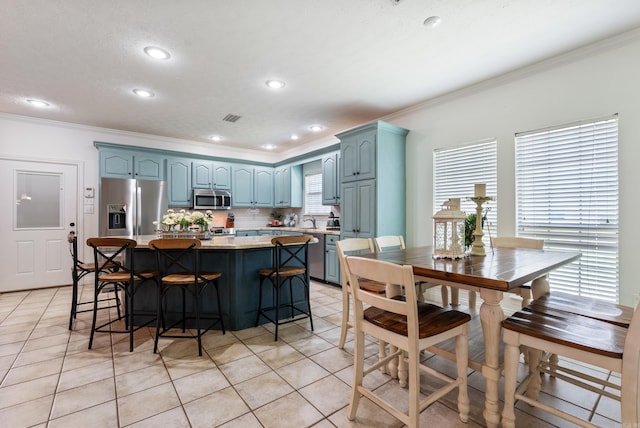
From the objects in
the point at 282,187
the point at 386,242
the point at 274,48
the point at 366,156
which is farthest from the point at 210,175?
the point at 386,242

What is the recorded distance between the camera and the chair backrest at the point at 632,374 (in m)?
1.16

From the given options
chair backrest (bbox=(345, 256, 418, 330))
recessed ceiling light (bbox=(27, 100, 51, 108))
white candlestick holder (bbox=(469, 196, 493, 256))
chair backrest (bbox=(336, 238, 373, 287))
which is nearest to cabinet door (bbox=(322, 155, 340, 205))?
chair backrest (bbox=(336, 238, 373, 287))

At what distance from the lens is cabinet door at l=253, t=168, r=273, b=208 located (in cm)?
652

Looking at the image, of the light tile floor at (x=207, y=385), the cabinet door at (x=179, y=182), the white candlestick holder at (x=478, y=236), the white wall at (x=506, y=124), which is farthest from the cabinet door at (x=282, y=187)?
the white candlestick holder at (x=478, y=236)

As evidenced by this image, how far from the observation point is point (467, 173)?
11.9 ft

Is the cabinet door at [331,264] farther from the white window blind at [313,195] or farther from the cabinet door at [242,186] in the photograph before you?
the cabinet door at [242,186]

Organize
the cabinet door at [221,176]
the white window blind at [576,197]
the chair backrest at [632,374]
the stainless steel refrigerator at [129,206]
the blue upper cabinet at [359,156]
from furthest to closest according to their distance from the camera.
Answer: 1. the cabinet door at [221,176]
2. the stainless steel refrigerator at [129,206]
3. the blue upper cabinet at [359,156]
4. the white window blind at [576,197]
5. the chair backrest at [632,374]

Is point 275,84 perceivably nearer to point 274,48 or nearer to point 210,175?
point 274,48

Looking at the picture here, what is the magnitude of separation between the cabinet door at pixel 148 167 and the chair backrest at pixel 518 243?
5.29 meters

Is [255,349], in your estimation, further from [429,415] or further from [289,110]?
[289,110]

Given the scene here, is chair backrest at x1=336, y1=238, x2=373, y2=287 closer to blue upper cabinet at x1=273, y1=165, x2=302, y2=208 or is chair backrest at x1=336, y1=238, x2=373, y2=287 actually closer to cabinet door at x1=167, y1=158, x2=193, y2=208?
blue upper cabinet at x1=273, y1=165, x2=302, y2=208

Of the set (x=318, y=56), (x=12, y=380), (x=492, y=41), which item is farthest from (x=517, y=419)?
(x=12, y=380)

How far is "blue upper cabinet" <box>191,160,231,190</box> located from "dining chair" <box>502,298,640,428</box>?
5.52 m

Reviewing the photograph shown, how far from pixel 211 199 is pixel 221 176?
0.55 meters
